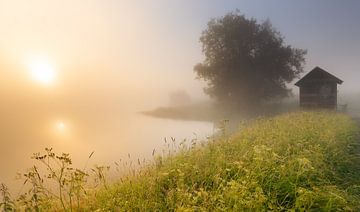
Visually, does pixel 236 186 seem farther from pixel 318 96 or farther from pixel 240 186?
pixel 318 96

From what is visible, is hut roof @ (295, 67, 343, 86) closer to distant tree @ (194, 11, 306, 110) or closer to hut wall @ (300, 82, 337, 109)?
hut wall @ (300, 82, 337, 109)

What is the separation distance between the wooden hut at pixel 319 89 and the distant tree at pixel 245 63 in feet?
33.6

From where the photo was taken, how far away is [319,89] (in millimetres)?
38562

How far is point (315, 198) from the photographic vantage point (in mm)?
6570

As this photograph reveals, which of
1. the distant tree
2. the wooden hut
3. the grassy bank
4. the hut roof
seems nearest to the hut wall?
the wooden hut

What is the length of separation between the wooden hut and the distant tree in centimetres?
1024

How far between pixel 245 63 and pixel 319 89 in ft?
43.9

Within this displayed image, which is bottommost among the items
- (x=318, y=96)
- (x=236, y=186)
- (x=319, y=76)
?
(x=236, y=186)

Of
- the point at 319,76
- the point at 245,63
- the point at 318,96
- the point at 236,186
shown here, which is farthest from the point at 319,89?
the point at 236,186

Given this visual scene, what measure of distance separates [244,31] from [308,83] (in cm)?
1502

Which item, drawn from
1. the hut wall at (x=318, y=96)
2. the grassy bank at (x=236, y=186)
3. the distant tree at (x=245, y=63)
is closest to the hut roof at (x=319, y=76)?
the hut wall at (x=318, y=96)

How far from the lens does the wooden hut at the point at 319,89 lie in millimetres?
38156

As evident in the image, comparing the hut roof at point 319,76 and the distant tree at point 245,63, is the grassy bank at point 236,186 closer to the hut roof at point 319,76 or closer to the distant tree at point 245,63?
the hut roof at point 319,76

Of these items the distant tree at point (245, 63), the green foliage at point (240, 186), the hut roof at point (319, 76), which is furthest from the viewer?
the distant tree at point (245, 63)
